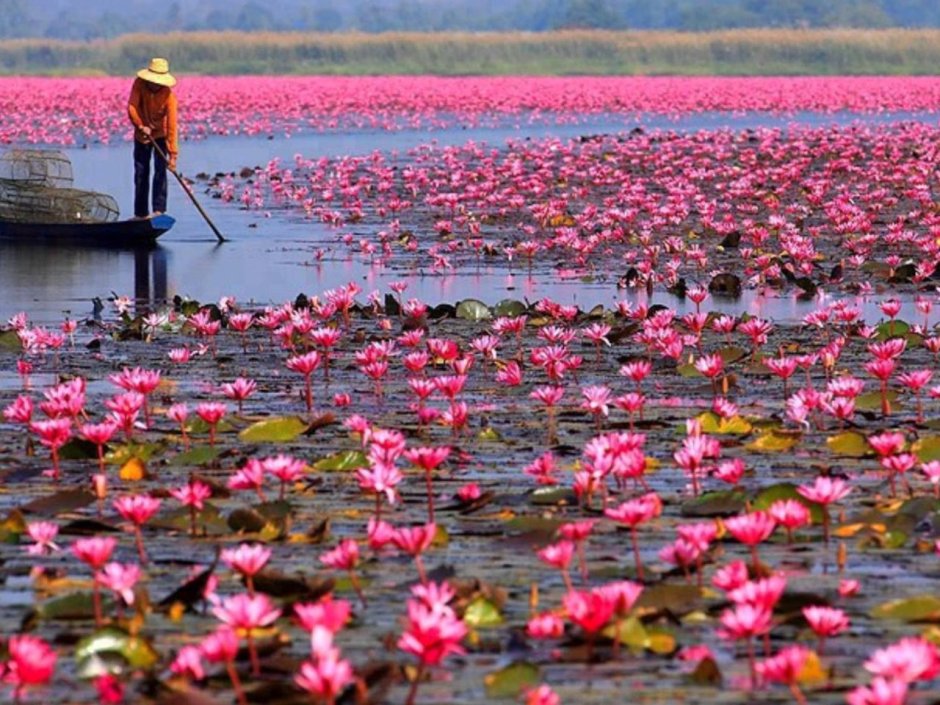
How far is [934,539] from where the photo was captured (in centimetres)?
585

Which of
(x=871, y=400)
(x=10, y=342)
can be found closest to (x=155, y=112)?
(x=10, y=342)

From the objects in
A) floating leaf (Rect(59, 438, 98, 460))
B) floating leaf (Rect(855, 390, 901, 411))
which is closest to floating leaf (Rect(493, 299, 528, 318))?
floating leaf (Rect(855, 390, 901, 411))

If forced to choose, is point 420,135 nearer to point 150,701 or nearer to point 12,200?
point 12,200

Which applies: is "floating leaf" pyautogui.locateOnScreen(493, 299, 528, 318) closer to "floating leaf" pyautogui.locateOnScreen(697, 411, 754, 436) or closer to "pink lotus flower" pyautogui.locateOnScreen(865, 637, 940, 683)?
"floating leaf" pyautogui.locateOnScreen(697, 411, 754, 436)

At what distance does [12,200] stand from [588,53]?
7190 centimetres

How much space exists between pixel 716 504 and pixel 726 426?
1.45m

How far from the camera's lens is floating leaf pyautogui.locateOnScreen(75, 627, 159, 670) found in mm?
4695

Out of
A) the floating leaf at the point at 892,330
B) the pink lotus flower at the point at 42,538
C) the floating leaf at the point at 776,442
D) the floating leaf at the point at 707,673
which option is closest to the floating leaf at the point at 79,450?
the pink lotus flower at the point at 42,538

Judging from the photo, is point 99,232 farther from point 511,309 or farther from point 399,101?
point 399,101

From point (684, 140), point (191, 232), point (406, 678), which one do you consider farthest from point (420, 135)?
point (406, 678)

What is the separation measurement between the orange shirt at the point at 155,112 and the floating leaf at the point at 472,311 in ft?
21.6

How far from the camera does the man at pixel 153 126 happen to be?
59.3ft

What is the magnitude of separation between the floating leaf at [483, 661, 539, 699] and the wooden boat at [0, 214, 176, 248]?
44.0 ft

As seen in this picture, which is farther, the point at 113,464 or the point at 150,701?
the point at 113,464
